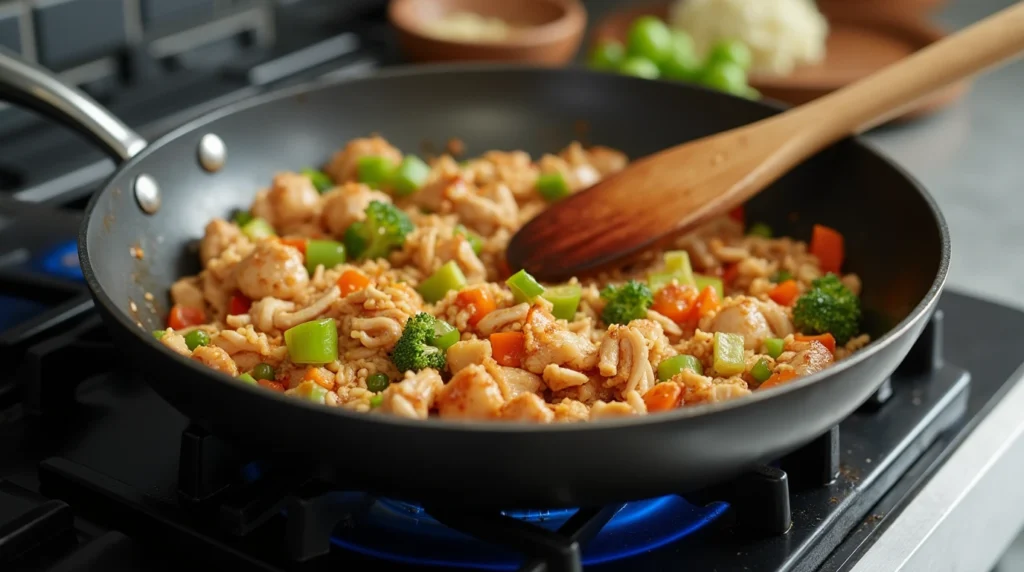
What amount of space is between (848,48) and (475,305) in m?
1.68

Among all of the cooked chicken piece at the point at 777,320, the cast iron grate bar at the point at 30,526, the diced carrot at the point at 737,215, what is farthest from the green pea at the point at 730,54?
the cast iron grate bar at the point at 30,526

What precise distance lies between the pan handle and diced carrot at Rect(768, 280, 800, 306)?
2.94 ft

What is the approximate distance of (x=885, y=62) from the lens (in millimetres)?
2520

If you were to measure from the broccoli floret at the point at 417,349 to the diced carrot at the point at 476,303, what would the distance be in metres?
0.09

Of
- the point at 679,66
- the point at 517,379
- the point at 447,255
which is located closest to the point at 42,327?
the point at 447,255

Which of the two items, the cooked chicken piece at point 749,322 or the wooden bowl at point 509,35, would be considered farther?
the wooden bowl at point 509,35

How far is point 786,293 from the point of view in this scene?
57.7 inches

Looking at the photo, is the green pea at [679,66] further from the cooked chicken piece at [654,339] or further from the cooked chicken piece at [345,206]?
the cooked chicken piece at [654,339]

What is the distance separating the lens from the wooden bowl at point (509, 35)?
2.28 m

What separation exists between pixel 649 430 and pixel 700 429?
50 mm

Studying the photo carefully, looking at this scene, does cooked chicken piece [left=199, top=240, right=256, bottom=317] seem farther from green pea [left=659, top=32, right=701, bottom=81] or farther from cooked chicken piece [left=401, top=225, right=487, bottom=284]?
green pea [left=659, top=32, right=701, bottom=81]

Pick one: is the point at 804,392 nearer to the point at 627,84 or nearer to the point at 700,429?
the point at 700,429

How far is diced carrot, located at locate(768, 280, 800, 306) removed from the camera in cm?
146

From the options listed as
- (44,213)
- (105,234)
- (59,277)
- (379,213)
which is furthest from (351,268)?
(44,213)
